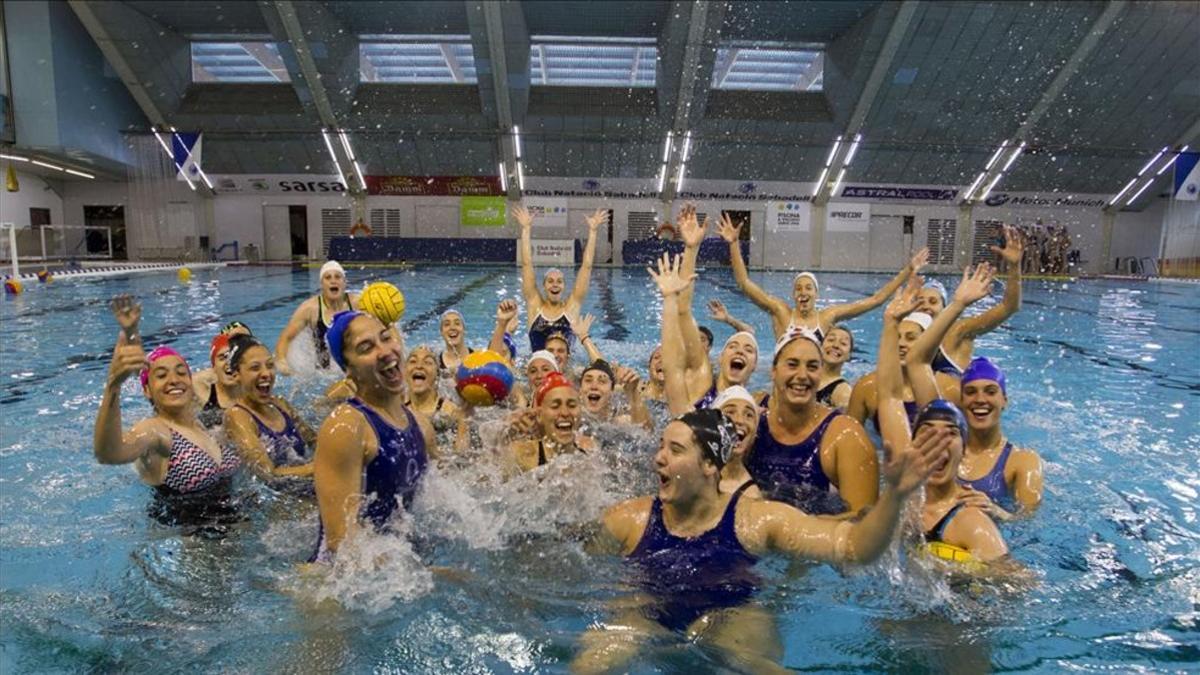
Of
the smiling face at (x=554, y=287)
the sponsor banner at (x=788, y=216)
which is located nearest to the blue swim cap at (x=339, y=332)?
the smiling face at (x=554, y=287)

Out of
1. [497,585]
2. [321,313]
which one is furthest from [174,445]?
[321,313]

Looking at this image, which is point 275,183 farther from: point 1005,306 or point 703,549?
point 703,549

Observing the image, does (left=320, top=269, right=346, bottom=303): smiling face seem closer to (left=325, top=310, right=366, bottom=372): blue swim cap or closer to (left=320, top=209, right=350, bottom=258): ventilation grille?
(left=325, top=310, right=366, bottom=372): blue swim cap

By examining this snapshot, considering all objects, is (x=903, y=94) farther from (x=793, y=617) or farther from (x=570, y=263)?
(x=793, y=617)

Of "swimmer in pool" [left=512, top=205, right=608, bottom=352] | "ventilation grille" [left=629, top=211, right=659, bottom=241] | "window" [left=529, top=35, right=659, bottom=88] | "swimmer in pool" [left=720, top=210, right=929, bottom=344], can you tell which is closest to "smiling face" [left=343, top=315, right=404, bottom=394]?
"swimmer in pool" [left=720, top=210, right=929, bottom=344]

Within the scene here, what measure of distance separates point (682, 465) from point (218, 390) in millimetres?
3295

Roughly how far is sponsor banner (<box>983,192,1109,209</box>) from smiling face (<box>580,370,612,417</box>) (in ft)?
78.7

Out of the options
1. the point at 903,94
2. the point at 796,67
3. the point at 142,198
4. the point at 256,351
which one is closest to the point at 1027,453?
the point at 256,351

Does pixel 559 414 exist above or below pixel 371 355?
below

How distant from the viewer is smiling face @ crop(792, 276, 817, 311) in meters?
6.23

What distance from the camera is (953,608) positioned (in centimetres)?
281

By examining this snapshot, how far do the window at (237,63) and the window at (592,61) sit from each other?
22.4 feet

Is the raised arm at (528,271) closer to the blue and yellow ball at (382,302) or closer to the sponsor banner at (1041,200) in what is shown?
the blue and yellow ball at (382,302)

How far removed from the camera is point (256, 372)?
154 inches
